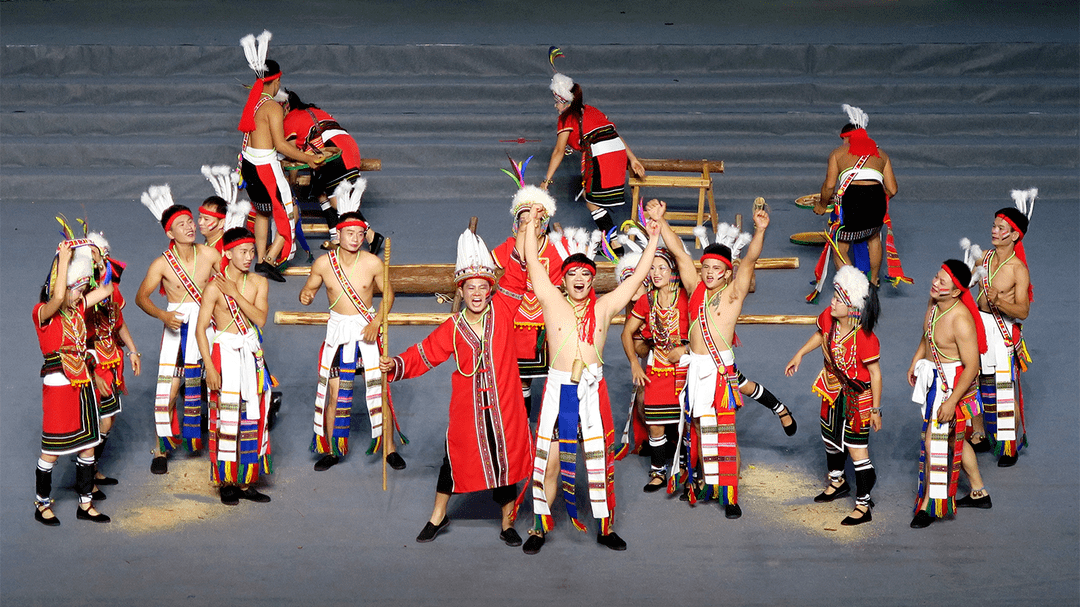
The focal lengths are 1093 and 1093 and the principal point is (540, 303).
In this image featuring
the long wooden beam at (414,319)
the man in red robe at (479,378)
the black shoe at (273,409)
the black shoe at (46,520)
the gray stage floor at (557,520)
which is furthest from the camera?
the long wooden beam at (414,319)

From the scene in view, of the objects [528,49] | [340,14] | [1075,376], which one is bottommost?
[1075,376]

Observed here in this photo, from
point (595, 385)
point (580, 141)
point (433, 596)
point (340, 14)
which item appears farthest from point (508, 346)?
point (340, 14)

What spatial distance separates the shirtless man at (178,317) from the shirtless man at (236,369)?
32 cm

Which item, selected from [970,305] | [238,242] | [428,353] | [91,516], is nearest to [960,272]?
[970,305]

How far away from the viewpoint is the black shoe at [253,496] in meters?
5.34

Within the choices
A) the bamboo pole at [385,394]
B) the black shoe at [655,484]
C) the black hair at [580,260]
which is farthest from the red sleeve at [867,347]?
the bamboo pole at [385,394]

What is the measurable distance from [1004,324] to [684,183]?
3.21m

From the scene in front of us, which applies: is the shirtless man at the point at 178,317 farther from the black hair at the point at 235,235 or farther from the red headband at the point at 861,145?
the red headband at the point at 861,145

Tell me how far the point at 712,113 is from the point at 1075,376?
14.8ft

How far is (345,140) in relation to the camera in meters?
8.05

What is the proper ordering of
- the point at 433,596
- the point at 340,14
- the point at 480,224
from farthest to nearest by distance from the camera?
the point at 340,14
the point at 480,224
the point at 433,596

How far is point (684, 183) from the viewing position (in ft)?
27.6

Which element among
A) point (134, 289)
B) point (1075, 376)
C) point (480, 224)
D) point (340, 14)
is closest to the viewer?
point (1075, 376)

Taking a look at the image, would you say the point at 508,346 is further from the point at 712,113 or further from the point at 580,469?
the point at 712,113
